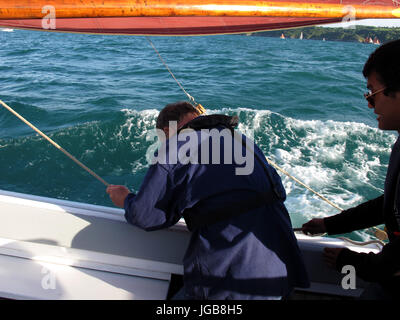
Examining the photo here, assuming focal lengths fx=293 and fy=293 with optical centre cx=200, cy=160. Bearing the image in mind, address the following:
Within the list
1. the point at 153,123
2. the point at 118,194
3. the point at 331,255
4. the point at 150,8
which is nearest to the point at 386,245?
the point at 331,255

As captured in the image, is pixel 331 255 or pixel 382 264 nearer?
pixel 382 264

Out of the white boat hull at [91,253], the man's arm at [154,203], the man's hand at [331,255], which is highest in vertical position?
the man's arm at [154,203]

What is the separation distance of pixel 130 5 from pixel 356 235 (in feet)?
11.4

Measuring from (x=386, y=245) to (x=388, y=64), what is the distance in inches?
23.7

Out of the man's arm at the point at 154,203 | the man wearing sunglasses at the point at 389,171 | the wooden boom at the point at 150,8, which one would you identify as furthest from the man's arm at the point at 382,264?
the wooden boom at the point at 150,8

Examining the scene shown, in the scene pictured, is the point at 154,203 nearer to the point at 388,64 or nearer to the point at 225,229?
the point at 225,229

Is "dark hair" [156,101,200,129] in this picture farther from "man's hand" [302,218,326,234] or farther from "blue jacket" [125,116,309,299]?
"man's hand" [302,218,326,234]

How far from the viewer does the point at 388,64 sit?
95 centimetres

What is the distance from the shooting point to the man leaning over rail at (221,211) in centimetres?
98

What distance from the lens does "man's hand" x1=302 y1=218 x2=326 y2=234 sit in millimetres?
1484

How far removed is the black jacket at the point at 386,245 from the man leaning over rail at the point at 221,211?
259 millimetres

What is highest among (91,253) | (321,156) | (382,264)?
(382,264)

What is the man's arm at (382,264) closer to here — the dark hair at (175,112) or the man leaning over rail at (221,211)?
the man leaning over rail at (221,211)

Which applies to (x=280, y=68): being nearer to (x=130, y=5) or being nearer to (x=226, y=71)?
(x=226, y=71)
